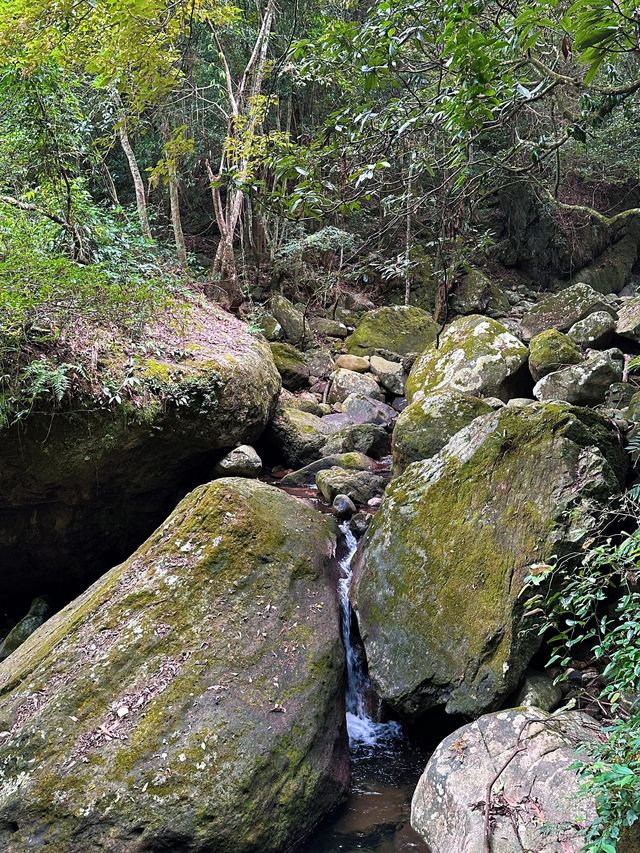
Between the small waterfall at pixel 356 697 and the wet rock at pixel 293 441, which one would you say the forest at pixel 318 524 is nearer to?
the small waterfall at pixel 356 697

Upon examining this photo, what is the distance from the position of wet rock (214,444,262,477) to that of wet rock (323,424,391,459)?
5.18 feet

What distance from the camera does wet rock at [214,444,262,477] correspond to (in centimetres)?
680

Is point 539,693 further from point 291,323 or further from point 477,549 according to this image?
point 291,323

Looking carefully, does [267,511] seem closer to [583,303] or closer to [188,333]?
[188,333]

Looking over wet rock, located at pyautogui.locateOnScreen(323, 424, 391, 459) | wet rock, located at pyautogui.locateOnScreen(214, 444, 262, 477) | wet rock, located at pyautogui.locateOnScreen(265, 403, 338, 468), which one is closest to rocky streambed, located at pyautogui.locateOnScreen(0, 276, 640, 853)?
wet rock, located at pyautogui.locateOnScreen(214, 444, 262, 477)

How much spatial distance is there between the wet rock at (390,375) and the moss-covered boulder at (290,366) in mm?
1463

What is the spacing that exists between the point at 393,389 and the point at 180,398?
5.96 m

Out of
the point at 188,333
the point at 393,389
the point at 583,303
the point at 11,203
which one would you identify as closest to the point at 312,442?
the point at 188,333

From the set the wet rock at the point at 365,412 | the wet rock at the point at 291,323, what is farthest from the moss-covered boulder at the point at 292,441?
the wet rock at the point at 291,323

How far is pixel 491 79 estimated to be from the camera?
2629 millimetres

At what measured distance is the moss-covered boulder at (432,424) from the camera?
5930 millimetres

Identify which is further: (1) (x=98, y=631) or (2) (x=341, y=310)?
(2) (x=341, y=310)

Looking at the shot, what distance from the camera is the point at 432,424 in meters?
5.99

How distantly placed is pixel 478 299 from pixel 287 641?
12.1 m
